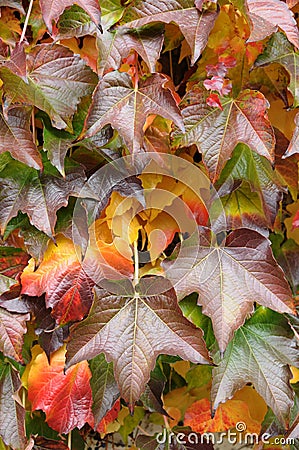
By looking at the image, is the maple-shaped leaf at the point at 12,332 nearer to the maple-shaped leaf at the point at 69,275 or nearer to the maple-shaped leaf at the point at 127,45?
the maple-shaped leaf at the point at 69,275

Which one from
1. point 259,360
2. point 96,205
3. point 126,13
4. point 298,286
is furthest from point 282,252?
point 126,13

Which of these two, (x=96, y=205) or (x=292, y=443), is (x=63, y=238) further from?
(x=292, y=443)

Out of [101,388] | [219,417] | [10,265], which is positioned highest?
[10,265]

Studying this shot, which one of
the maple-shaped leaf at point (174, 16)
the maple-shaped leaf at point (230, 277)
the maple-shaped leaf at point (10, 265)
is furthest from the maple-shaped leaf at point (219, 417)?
the maple-shaped leaf at point (174, 16)

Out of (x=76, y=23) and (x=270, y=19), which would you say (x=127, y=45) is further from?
(x=270, y=19)

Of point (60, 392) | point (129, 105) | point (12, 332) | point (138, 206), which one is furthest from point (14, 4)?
point (60, 392)

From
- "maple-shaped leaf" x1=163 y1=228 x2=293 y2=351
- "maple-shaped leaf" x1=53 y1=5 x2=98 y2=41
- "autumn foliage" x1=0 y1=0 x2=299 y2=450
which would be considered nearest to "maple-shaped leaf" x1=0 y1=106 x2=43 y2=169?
"autumn foliage" x1=0 y1=0 x2=299 y2=450

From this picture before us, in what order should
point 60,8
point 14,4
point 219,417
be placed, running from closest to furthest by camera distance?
point 60,8
point 14,4
point 219,417
